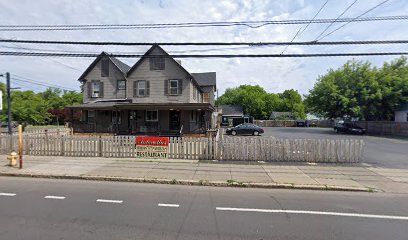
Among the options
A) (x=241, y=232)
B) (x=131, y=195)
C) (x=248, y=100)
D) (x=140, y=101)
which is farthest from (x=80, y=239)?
(x=248, y=100)

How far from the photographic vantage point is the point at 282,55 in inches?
404

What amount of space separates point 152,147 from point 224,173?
4366 mm

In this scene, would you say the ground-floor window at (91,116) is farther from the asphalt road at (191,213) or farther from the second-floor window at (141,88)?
the asphalt road at (191,213)

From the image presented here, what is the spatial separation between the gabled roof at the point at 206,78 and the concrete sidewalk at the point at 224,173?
86.9 ft

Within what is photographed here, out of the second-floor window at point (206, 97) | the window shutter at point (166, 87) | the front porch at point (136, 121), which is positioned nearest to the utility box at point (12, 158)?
the front porch at point (136, 121)

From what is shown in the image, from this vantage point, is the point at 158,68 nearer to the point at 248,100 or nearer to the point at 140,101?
the point at 140,101

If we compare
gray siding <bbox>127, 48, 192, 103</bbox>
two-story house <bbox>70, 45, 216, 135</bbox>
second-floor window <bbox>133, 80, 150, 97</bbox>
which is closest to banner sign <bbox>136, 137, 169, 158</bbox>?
two-story house <bbox>70, 45, 216, 135</bbox>

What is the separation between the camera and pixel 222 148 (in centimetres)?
1098

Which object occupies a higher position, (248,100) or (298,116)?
(248,100)

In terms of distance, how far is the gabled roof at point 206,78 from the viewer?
35.9m

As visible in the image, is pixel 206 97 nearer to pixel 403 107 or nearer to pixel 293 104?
pixel 403 107

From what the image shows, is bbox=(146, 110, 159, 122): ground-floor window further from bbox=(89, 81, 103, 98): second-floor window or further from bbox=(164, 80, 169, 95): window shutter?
bbox=(89, 81, 103, 98): second-floor window

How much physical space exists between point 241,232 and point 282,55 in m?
8.29

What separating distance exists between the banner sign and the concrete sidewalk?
30.4 inches
